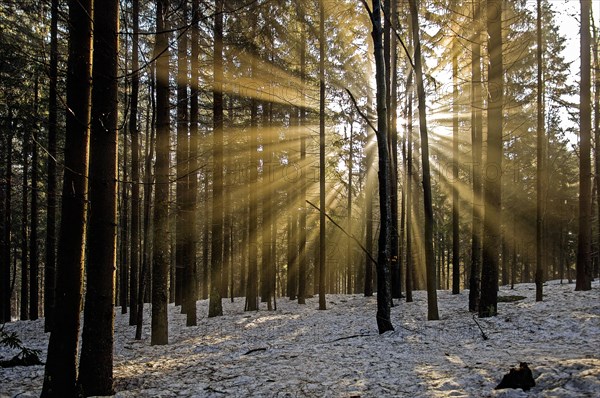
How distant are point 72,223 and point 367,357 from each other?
585cm

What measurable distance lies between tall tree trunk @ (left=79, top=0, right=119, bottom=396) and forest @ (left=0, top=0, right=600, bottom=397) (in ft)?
→ 0.09

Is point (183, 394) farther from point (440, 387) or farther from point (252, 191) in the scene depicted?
point (252, 191)

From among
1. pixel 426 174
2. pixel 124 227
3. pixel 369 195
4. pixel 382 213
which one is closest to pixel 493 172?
pixel 426 174

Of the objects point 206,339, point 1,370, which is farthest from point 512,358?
point 1,370

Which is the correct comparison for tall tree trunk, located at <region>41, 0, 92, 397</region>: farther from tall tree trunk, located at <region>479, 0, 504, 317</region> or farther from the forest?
tall tree trunk, located at <region>479, 0, 504, 317</region>

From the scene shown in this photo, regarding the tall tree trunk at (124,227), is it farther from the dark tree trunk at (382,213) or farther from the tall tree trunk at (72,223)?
the dark tree trunk at (382,213)

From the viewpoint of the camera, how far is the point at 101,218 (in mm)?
5652

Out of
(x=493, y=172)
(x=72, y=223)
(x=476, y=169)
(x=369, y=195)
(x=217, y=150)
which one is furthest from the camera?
(x=369, y=195)

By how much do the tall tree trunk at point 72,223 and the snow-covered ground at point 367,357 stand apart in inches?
42.2

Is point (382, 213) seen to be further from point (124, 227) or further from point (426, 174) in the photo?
point (124, 227)

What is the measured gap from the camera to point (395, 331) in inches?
393

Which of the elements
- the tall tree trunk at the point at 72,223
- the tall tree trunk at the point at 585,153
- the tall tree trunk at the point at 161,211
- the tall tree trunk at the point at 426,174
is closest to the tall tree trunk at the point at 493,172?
the tall tree trunk at the point at 426,174

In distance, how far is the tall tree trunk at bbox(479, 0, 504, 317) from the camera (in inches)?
424

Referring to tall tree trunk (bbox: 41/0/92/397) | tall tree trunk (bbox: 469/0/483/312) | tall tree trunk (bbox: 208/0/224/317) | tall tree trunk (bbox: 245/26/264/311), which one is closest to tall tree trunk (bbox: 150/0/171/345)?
tall tree trunk (bbox: 208/0/224/317)
